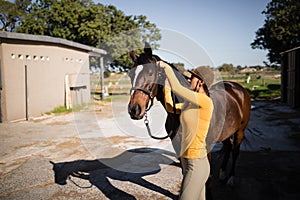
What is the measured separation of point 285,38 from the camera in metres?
16.5

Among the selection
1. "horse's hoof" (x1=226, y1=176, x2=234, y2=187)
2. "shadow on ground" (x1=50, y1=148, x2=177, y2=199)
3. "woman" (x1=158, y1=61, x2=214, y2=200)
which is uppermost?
"woman" (x1=158, y1=61, x2=214, y2=200)

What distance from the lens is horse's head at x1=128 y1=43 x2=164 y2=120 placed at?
191 cm

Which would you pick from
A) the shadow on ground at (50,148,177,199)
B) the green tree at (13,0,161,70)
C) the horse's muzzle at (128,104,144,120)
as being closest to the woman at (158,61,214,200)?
the horse's muzzle at (128,104,144,120)

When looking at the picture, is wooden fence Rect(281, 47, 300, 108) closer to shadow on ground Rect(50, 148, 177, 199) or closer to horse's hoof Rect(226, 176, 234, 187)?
shadow on ground Rect(50, 148, 177, 199)

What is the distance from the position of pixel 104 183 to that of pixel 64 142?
2993 mm

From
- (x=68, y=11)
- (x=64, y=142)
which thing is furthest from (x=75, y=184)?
(x=68, y=11)

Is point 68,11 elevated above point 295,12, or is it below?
above

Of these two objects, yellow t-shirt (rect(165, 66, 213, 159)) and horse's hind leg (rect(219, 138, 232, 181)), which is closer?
yellow t-shirt (rect(165, 66, 213, 159))

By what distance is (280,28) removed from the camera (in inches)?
651

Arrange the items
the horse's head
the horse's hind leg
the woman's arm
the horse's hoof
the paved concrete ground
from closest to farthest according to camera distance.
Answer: the woman's arm
the horse's head
the paved concrete ground
the horse's hoof
the horse's hind leg

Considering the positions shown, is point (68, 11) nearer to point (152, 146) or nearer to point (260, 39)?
point (260, 39)

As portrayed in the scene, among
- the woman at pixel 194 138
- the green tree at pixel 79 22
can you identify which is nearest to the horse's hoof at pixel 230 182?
the woman at pixel 194 138

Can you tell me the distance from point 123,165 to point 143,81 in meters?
2.64

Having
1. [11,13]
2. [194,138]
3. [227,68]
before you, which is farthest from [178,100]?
[227,68]
